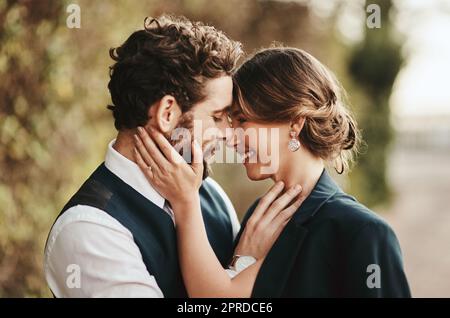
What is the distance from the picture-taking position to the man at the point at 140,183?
79.2 inches

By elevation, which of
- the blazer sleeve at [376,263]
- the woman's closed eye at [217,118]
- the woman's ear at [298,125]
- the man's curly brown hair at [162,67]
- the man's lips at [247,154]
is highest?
the man's curly brown hair at [162,67]

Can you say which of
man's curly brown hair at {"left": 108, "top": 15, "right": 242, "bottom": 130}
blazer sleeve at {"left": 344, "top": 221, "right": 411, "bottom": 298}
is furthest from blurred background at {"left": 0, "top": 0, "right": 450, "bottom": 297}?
blazer sleeve at {"left": 344, "top": 221, "right": 411, "bottom": 298}

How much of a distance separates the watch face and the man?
168 mm

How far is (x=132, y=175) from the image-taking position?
2.24 m

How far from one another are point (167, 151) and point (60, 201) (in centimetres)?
227

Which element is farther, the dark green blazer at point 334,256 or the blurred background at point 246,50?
the blurred background at point 246,50

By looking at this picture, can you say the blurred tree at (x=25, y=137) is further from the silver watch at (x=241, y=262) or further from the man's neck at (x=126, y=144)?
the silver watch at (x=241, y=262)

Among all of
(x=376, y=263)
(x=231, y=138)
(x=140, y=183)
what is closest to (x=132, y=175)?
(x=140, y=183)

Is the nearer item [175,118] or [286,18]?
[175,118]

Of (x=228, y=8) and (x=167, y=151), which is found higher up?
(x=228, y=8)

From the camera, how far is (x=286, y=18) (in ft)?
26.5

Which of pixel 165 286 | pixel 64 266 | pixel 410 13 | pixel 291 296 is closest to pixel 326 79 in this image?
pixel 291 296

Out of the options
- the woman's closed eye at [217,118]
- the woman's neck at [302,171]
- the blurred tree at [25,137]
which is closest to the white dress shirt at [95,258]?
the woman's closed eye at [217,118]
